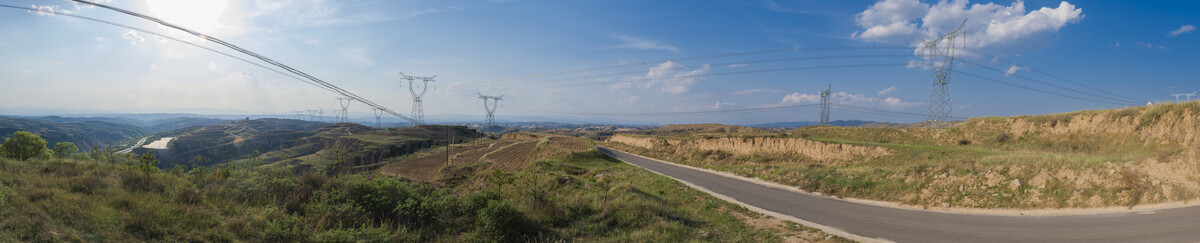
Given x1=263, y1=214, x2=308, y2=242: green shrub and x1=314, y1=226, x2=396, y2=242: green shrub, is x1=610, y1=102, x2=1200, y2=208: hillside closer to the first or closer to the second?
x1=314, y1=226, x2=396, y2=242: green shrub

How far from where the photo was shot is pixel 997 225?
11.2 meters

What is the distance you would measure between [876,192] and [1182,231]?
7672 millimetres

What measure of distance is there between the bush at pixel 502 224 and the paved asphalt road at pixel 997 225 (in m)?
9.92

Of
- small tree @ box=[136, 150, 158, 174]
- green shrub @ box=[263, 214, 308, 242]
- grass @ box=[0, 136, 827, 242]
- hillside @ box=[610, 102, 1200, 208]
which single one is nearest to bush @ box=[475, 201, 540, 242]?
grass @ box=[0, 136, 827, 242]

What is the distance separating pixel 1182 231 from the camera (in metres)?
9.27

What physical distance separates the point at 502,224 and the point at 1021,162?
822 inches

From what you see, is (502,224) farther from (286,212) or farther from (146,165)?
(146,165)

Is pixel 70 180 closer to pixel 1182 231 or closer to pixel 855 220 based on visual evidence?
pixel 855 220

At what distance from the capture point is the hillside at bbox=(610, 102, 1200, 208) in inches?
497

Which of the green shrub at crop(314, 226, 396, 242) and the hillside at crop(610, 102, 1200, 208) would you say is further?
the hillside at crop(610, 102, 1200, 208)

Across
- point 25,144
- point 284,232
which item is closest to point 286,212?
Result: point 284,232

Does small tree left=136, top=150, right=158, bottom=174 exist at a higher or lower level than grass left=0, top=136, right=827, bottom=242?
higher

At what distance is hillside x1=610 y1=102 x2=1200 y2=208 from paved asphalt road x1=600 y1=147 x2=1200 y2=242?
1.72 meters

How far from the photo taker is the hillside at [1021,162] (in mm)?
12633
